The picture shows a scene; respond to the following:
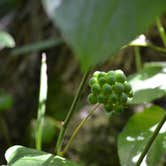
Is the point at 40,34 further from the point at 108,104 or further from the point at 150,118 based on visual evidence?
the point at 108,104

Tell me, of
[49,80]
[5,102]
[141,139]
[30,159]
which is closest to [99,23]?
[30,159]

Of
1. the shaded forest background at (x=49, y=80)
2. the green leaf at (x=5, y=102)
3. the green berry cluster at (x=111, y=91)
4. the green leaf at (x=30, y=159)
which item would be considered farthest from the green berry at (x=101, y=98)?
the green leaf at (x=5, y=102)

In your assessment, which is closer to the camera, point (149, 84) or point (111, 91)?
point (111, 91)

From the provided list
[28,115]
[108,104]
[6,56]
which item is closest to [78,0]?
[108,104]

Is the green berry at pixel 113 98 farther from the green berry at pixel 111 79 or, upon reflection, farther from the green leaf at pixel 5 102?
the green leaf at pixel 5 102

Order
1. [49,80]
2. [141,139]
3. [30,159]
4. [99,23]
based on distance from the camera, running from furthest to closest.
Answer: [49,80] → [141,139] → [30,159] → [99,23]

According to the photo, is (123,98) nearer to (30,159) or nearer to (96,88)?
(96,88)
